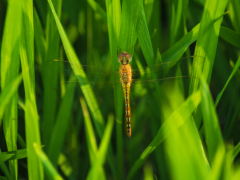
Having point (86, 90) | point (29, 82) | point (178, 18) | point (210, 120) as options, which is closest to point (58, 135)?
point (86, 90)

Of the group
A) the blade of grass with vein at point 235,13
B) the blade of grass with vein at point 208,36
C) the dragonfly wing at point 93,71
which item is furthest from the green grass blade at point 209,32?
the dragonfly wing at point 93,71

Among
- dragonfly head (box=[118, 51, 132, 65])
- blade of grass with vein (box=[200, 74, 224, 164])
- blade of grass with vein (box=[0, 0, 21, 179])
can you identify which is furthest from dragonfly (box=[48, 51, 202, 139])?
blade of grass with vein (box=[200, 74, 224, 164])

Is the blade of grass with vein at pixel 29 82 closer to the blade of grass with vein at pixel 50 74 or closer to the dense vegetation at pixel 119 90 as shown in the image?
the dense vegetation at pixel 119 90

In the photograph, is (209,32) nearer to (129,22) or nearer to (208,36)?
(208,36)

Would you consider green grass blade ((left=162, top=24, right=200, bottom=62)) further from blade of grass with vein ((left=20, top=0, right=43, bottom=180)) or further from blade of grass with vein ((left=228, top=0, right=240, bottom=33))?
blade of grass with vein ((left=20, top=0, right=43, bottom=180))

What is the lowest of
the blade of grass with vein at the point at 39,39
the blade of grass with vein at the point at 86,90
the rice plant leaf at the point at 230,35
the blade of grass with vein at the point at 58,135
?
the blade of grass with vein at the point at 58,135

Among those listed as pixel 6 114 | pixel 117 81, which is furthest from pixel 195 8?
pixel 6 114
